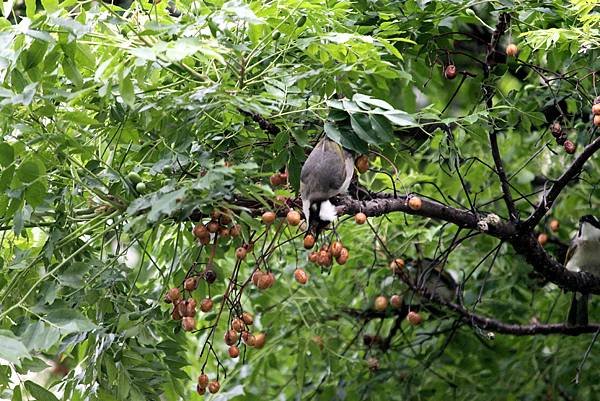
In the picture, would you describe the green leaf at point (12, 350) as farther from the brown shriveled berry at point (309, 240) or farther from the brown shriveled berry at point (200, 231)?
the brown shriveled berry at point (309, 240)

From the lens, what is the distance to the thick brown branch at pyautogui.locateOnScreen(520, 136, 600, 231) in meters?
3.09

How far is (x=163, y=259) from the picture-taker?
3.69 meters

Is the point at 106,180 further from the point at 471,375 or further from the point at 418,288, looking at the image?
the point at 471,375

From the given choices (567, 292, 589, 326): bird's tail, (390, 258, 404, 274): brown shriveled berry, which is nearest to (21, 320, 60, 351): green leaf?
(390, 258, 404, 274): brown shriveled berry

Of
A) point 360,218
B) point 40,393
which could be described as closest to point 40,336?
point 40,393

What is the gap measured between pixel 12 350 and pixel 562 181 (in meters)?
1.79

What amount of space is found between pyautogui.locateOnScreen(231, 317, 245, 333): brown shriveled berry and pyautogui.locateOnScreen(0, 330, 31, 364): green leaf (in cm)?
73

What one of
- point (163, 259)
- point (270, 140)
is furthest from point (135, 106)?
point (163, 259)

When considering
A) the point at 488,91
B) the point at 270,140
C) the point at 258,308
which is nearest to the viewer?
the point at 270,140

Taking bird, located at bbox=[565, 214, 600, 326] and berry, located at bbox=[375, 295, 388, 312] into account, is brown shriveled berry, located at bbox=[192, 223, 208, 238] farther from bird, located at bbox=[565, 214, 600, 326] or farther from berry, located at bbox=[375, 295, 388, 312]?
bird, located at bbox=[565, 214, 600, 326]

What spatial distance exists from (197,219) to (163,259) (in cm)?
94

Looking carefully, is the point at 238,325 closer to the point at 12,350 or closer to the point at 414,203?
the point at 414,203

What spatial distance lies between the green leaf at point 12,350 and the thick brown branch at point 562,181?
5.45ft

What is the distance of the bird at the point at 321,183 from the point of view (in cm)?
270
